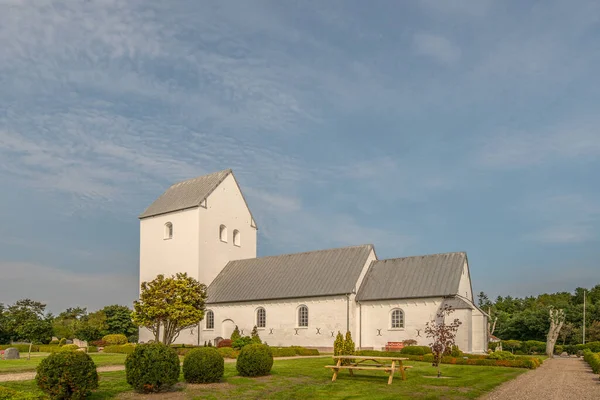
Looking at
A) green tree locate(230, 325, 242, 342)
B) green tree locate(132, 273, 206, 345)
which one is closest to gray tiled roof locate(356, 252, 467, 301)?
green tree locate(230, 325, 242, 342)

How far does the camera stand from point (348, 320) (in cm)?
3484

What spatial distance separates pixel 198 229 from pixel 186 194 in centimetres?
428

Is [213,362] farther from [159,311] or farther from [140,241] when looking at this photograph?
[140,241]

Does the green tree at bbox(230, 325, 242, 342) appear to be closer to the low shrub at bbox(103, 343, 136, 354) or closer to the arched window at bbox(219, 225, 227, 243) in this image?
the low shrub at bbox(103, 343, 136, 354)

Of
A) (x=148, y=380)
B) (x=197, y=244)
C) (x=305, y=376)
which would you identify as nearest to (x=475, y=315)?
(x=305, y=376)

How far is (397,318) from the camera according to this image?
3444 cm

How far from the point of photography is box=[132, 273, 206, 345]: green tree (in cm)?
3319

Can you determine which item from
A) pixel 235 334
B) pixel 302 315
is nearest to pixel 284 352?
pixel 302 315

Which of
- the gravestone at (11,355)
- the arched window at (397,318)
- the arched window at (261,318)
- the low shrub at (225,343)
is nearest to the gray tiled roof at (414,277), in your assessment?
the arched window at (397,318)

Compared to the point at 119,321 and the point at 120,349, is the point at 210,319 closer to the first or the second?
the point at 120,349

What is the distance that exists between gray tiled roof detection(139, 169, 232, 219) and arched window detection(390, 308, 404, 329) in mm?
17580

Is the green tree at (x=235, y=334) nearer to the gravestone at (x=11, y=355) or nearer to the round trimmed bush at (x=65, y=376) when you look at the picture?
the gravestone at (x=11, y=355)

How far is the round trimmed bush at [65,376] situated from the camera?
1225 centimetres

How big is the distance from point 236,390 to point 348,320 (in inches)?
813
